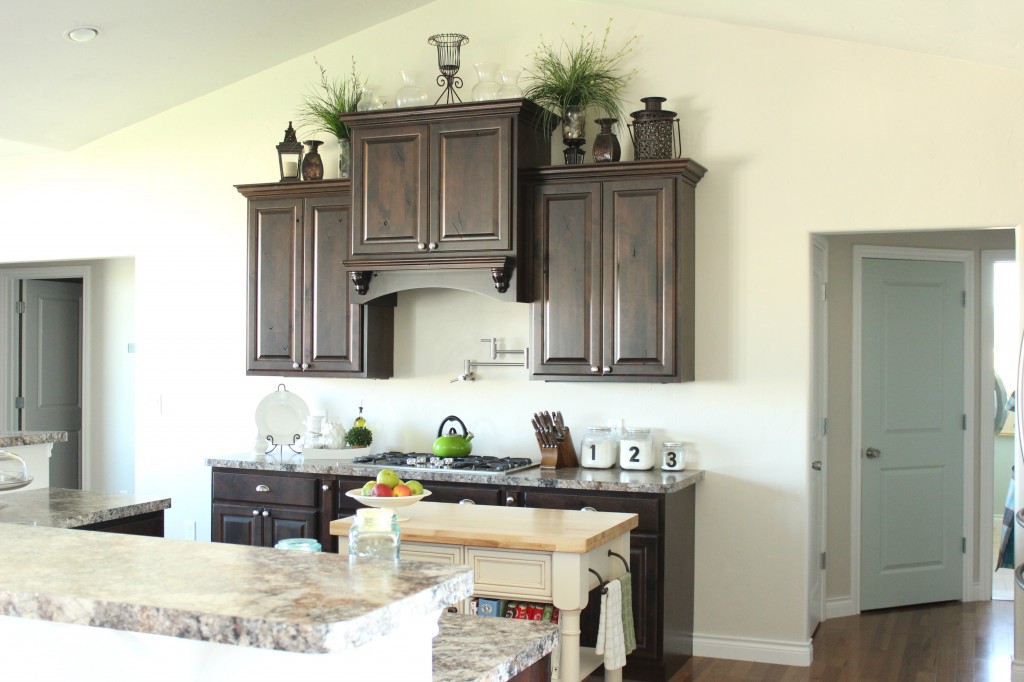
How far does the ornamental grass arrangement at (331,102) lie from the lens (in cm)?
557

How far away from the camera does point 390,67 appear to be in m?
5.69

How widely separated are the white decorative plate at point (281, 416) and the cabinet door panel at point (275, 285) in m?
0.23

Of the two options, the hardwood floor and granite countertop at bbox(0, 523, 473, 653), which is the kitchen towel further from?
granite countertop at bbox(0, 523, 473, 653)

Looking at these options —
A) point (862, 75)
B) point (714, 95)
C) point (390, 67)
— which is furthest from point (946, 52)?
point (390, 67)

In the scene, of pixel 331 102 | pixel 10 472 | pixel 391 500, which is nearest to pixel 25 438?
pixel 10 472

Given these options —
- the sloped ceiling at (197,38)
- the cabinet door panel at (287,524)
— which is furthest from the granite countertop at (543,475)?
the sloped ceiling at (197,38)

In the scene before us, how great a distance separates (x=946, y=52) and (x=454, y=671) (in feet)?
12.4

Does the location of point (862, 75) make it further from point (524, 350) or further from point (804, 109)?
point (524, 350)

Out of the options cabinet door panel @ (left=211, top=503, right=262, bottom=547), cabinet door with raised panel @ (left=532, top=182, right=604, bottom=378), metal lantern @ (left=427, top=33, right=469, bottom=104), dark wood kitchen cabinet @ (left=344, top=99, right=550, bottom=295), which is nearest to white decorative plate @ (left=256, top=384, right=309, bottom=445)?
cabinet door panel @ (left=211, top=503, right=262, bottom=547)

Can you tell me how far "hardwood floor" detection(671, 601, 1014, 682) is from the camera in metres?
4.55

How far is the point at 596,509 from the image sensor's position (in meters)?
4.60

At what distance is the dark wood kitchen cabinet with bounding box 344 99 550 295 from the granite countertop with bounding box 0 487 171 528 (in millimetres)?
1870

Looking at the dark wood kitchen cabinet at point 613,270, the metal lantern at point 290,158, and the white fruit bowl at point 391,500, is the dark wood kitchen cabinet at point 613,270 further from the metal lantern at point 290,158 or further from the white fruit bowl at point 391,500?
the white fruit bowl at point 391,500

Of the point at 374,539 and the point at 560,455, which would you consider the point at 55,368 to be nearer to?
the point at 560,455
